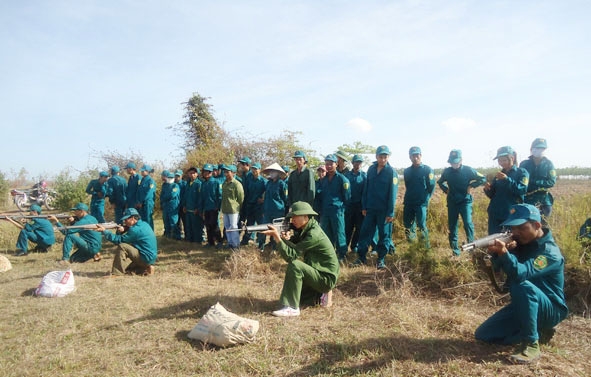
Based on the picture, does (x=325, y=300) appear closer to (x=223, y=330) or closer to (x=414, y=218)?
(x=223, y=330)

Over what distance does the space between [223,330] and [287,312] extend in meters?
0.97

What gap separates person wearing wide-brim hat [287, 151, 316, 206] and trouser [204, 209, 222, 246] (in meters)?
Answer: 2.41

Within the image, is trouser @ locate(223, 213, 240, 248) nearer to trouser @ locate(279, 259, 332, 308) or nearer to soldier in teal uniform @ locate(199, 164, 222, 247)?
soldier in teal uniform @ locate(199, 164, 222, 247)

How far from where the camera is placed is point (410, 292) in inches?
209

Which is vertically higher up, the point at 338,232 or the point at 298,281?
the point at 338,232

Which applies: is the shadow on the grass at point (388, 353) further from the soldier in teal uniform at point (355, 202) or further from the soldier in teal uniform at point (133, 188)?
the soldier in teal uniform at point (133, 188)

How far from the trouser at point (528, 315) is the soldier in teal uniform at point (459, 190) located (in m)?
2.85

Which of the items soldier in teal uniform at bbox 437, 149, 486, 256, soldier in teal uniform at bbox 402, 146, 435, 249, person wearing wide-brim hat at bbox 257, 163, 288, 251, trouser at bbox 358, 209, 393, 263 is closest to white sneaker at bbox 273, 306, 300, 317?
trouser at bbox 358, 209, 393, 263

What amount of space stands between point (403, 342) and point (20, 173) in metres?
30.0

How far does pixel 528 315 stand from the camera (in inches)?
131

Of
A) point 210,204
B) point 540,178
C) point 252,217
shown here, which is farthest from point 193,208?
point 540,178

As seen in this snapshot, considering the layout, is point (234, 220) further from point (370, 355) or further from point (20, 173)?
point (20, 173)

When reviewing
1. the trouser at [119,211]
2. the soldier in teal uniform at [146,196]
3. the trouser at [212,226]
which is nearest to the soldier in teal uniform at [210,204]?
the trouser at [212,226]

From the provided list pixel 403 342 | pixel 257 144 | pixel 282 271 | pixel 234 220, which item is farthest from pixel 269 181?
pixel 257 144
